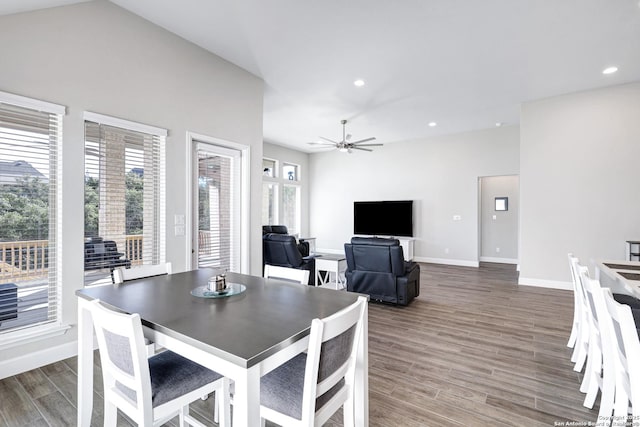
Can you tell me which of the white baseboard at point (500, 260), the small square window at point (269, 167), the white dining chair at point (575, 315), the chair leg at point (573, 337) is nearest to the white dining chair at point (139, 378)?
the white dining chair at point (575, 315)

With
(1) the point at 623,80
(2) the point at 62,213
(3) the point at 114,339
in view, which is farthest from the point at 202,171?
(1) the point at 623,80

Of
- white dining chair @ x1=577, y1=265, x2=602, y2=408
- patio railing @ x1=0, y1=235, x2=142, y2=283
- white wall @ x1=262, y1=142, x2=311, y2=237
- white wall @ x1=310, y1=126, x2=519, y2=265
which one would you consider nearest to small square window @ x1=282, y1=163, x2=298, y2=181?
white wall @ x1=262, y1=142, x2=311, y2=237

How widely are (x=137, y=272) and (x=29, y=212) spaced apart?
114 centimetres

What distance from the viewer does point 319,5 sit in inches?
110

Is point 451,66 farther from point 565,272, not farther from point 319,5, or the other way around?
point 565,272

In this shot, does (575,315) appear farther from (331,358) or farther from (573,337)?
(331,358)

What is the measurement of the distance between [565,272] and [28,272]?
710 cm

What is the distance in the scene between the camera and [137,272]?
7.24ft

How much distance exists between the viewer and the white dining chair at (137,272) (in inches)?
80.5

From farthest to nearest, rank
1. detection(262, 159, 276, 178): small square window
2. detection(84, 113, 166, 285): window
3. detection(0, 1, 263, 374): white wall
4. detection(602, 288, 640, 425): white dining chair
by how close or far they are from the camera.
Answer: detection(262, 159, 276, 178): small square window, detection(84, 113, 166, 285): window, detection(0, 1, 263, 374): white wall, detection(602, 288, 640, 425): white dining chair

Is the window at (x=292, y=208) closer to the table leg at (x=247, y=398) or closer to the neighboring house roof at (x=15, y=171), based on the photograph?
the neighboring house roof at (x=15, y=171)

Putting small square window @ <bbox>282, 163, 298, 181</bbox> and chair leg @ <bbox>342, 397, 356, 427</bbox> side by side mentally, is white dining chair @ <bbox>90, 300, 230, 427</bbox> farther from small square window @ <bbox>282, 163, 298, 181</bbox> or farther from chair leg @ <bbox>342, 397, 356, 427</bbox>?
small square window @ <bbox>282, 163, 298, 181</bbox>

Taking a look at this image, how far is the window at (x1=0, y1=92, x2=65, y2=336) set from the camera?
2318 millimetres

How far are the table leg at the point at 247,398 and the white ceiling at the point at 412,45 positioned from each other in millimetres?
3084
